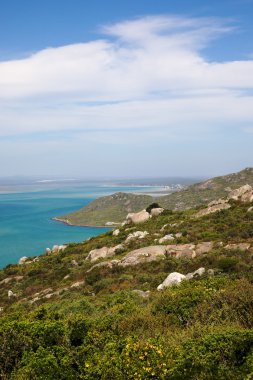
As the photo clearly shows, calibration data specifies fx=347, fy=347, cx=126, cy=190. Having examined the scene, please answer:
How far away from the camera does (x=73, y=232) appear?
136m

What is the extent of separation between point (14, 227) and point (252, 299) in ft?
465

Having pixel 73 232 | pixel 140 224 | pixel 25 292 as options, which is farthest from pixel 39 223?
pixel 25 292

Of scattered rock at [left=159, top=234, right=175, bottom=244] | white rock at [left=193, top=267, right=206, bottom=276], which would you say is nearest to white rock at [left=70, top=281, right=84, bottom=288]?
scattered rock at [left=159, top=234, right=175, bottom=244]

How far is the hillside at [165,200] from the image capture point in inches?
5303

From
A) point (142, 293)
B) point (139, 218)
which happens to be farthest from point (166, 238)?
point (139, 218)

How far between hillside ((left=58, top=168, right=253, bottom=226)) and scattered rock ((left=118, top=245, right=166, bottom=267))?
322 ft

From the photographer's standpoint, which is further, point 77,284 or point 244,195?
point 244,195

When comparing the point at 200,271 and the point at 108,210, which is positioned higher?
the point at 200,271

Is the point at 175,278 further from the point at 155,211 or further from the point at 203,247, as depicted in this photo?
the point at 155,211

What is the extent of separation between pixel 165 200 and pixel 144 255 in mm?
117449

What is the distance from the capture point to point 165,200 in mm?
148750

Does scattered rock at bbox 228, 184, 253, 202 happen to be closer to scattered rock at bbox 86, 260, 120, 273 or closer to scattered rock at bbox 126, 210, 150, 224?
scattered rock at bbox 126, 210, 150, 224

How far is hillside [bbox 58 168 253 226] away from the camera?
134688 mm

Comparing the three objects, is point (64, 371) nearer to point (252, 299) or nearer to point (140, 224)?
point (252, 299)
